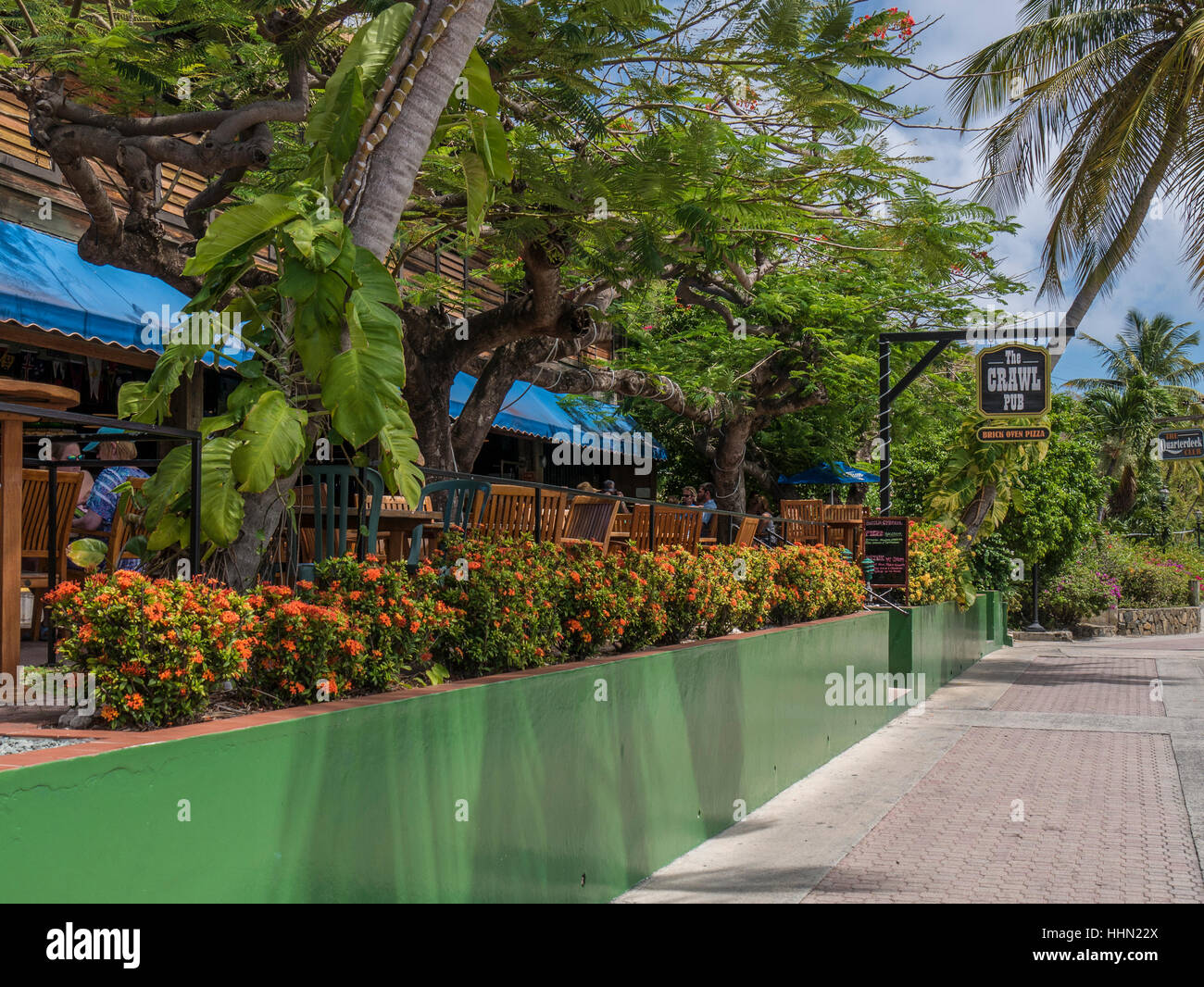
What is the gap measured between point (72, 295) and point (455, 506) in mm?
5450

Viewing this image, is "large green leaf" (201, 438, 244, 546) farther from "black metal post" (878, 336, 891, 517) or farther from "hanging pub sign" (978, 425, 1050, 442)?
"hanging pub sign" (978, 425, 1050, 442)

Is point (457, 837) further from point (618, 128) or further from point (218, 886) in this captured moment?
point (618, 128)

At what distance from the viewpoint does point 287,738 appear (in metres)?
3.71

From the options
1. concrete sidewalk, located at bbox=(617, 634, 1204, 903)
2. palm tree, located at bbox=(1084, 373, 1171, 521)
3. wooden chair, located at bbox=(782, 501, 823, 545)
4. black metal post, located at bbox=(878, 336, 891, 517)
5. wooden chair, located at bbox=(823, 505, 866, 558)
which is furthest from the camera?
palm tree, located at bbox=(1084, 373, 1171, 521)

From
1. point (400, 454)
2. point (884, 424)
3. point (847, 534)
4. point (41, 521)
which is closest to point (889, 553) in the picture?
point (884, 424)

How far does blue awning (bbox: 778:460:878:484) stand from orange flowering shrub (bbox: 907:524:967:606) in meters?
3.41

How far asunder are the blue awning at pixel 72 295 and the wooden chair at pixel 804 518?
884cm

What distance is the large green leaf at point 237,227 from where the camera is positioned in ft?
14.7

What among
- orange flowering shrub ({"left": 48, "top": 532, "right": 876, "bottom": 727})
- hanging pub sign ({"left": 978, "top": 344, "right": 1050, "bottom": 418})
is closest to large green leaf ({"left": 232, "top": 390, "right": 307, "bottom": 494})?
orange flowering shrub ({"left": 48, "top": 532, "right": 876, "bottom": 727})

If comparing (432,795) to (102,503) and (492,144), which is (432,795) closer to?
(492,144)

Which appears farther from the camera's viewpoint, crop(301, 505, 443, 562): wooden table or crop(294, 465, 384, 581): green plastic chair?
crop(301, 505, 443, 562): wooden table

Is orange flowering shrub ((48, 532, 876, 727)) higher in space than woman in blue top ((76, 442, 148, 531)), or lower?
lower

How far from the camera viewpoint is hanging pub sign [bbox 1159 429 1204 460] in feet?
106
